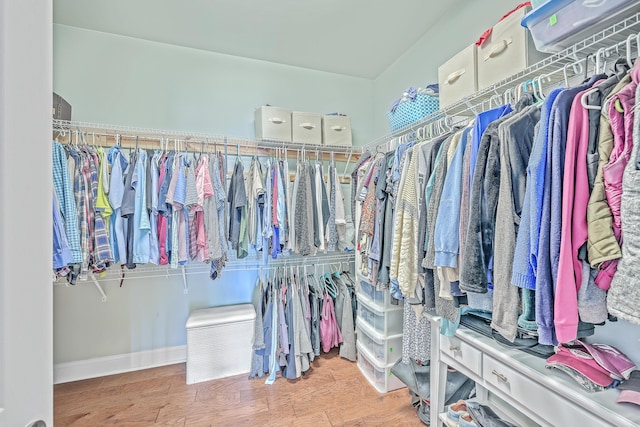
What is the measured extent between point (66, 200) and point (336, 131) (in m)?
1.96

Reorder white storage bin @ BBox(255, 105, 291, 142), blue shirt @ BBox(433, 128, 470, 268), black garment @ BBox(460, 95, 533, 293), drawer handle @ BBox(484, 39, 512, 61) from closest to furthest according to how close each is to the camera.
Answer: black garment @ BBox(460, 95, 533, 293)
blue shirt @ BBox(433, 128, 470, 268)
drawer handle @ BBox(484, 39, 512, 61)
white storage bin @ BBox(255, 105, 291, 142)

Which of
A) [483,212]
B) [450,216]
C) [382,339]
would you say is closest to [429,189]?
[450,216]

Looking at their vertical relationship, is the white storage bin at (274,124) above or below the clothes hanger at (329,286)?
above

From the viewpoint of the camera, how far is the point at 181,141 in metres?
2.20

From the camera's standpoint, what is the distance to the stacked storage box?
6.44ft

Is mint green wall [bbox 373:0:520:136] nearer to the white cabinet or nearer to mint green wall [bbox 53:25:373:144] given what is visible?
mint green wall [bbox 53:25:373:144]

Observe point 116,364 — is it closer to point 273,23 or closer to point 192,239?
point 192,239

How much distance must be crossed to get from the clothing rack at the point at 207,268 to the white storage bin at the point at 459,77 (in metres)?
1.71

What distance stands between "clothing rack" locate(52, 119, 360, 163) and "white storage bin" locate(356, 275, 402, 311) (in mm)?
1157

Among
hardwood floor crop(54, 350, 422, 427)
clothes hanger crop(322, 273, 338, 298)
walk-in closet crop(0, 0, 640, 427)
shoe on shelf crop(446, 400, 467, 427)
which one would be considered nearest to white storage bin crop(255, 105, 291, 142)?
walk-in closet crop(0, 0, 640, 427)

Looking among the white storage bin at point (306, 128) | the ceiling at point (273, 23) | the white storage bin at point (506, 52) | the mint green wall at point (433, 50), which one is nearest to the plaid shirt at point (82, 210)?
the ceiling at point (273, 23)

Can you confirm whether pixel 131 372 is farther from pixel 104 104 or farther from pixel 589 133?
pixel 589 133

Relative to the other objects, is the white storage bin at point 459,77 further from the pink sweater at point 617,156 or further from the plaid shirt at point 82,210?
the plaid shirt at point 82,210

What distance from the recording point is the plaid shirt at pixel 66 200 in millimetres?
1604
